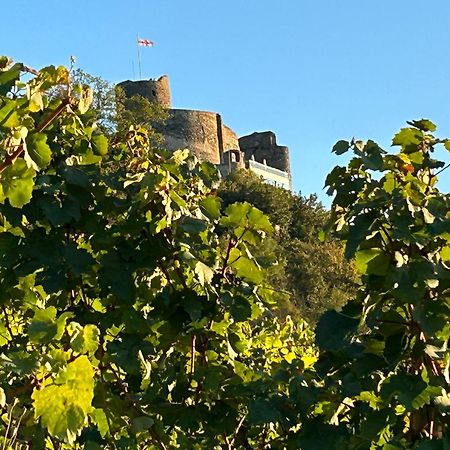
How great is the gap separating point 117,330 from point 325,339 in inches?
35.0

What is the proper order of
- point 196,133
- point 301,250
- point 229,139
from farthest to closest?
point 229,139 → point 196,133 → point 301,250

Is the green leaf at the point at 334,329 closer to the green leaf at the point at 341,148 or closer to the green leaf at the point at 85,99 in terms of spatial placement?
the green leaf at the point at 341,148

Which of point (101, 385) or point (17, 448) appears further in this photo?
point (101, 385)

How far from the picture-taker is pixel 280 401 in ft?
6.55

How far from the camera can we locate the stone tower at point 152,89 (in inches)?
2072

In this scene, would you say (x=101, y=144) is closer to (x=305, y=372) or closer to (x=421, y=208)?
(x=305, y=372)

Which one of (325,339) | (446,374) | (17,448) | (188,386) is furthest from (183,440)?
(446,374)

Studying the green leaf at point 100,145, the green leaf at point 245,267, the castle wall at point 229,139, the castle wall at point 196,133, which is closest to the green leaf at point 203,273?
the green leaf at point 245,267

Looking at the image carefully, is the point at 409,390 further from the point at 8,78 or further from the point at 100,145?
the point at 100,145

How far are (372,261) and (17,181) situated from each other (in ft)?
2.76

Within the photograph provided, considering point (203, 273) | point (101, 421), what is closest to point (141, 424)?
point (101, 421)

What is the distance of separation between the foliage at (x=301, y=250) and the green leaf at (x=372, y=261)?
22422 mm

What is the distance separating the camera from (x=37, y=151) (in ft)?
4.68

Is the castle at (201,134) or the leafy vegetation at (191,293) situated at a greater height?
the castle at (201,134)
